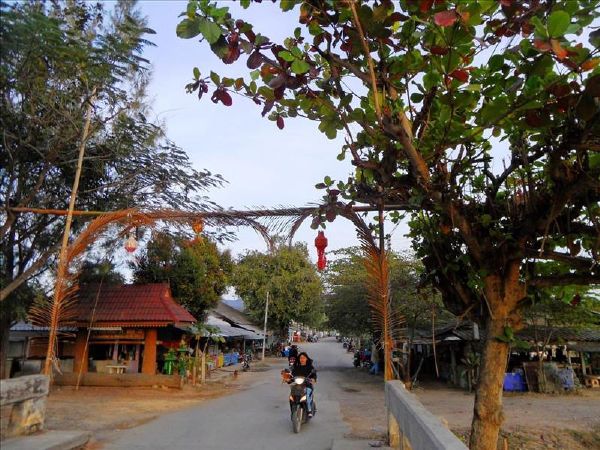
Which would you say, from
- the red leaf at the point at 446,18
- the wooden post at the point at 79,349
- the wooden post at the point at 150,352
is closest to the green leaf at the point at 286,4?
the red leaf at the point at 446,18

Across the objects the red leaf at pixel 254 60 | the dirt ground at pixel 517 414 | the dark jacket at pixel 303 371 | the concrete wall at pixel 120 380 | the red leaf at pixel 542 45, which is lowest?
the dirt ground at pixel 517 414

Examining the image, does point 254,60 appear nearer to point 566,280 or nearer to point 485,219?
point 485,219

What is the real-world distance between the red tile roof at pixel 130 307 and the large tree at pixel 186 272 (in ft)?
9.51

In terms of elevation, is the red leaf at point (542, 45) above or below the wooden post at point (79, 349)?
above

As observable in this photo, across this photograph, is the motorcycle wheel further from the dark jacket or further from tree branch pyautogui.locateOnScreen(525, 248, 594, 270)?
tree branch pyautogui.locateOnScreen(525, 248, 594, 270)

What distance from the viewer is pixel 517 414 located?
44.2 ft

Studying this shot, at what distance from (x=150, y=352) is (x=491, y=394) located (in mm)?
15432

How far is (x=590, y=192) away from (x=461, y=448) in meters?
3.25

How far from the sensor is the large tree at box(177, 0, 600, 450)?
3508mm

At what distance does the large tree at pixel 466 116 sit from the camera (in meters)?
3.51

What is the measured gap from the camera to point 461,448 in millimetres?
2895

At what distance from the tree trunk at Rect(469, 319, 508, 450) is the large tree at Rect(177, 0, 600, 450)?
14 millimetres

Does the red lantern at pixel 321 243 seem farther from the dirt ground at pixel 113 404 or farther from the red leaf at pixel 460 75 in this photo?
the dirt ground at pixel 113 404

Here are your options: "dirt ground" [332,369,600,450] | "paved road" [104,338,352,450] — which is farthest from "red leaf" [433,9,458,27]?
"dirt ground" [332,369,600,450]
